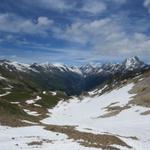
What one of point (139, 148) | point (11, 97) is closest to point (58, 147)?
point (139, 148)

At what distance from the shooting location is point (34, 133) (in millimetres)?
38562

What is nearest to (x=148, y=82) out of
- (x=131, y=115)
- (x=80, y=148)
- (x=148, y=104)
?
(x=148, y=104)

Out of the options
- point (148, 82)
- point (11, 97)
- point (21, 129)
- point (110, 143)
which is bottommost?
point (110, 143)

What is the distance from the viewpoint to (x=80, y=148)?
29.7 meters

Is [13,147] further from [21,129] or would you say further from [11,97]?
[11,97]

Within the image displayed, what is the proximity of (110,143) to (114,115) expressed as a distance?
4550 centimetres

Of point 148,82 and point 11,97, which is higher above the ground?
point 11,97

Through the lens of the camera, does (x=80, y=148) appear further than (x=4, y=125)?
No

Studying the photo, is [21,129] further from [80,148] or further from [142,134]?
[142,134]

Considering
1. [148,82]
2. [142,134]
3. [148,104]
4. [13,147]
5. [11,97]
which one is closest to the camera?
[13,147]

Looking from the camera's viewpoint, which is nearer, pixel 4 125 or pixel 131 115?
pixel 4 125

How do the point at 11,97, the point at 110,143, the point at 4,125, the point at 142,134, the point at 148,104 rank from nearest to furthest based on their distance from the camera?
the point at 110,143
the point at 4,125
the point at 142,134
the point at 148,104
the point at 11,97

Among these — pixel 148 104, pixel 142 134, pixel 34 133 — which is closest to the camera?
pixel 34 133

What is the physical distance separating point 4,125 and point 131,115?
41493 millimetres
